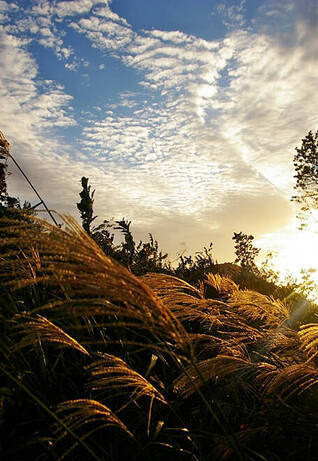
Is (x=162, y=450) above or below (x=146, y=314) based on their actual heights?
below

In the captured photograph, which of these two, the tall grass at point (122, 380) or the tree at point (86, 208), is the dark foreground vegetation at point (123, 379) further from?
the tree at point (86, 208)

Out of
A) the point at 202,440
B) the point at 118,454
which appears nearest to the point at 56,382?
the point at 118,454

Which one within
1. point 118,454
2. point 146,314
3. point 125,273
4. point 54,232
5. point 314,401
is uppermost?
point 54,232

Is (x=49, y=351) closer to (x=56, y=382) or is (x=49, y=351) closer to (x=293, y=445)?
(x=56, y=382)

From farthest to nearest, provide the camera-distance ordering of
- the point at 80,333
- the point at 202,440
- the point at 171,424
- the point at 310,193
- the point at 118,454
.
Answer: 1. the point at 310,193
2. the point at 80,333
3. the point at 171,424
4. the point at 202,440
5. the point at 118,454

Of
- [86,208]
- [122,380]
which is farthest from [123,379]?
[86,208]

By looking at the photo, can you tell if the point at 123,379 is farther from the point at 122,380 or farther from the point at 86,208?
the point at 86,208

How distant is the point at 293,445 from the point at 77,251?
1642 millimetres

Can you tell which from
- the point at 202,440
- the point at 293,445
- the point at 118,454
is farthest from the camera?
the point at 202,440

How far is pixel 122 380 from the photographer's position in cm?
218

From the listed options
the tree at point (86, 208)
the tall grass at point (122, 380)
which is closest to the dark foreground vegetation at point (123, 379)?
the tall grass at point (122, 380)

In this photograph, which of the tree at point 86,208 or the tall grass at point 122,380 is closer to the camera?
the tall grass at point 122,380

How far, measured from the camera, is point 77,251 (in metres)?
1.21

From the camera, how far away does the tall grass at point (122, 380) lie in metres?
1.23
